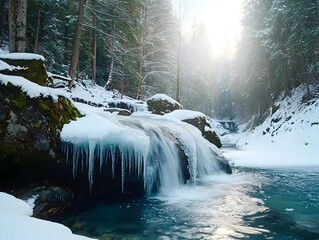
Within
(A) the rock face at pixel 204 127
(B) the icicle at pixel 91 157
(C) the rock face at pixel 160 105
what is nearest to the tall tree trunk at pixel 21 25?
(B) the icicle at pixel 91 157

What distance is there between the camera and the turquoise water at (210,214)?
4832mm

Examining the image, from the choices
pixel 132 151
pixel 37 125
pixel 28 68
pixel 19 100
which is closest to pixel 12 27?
pixel 28 68

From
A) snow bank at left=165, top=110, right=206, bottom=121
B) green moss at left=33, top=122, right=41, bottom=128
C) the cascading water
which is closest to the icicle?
the cascading water

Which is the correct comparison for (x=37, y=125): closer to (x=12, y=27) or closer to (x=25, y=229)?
(x=25, y=229)

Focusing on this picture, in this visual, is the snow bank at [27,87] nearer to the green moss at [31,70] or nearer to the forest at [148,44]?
the green moss at [31,70]

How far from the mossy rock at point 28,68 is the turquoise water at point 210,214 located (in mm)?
4136

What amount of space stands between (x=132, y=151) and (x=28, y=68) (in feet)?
13.2

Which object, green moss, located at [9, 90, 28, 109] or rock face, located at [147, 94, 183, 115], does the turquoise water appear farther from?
rock face, located at [147, 94, 183, 115]

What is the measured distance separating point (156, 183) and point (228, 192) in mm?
2034

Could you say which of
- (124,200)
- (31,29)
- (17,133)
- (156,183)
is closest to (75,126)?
(17,133)

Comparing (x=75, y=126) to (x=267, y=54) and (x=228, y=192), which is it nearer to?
(x=228, y=192)

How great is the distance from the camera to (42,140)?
576cm

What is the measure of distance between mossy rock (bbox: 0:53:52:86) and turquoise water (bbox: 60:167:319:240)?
4136 millimetres

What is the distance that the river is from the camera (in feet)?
15.8
